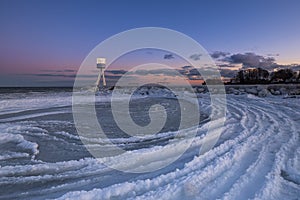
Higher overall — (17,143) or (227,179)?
(227,179)

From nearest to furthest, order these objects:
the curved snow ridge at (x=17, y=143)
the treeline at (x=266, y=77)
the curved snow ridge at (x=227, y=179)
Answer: the curved snow ridge at (x=227, y=179)
the curved snow ridge at (x=17, y=143)
the treeline at (x=266, y=77)

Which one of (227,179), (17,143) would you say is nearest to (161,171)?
(227,179)

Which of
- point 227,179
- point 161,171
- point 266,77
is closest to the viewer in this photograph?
point 227,179

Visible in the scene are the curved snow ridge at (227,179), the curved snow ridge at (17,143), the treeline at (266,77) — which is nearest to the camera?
the curved snow ridge at (227,179)

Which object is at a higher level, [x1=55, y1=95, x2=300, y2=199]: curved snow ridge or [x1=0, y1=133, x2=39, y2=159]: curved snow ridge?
[x1=55, y1=95, x2=300, y2=199]: curved snow ridge

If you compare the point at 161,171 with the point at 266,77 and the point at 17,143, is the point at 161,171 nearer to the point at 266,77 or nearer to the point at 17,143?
the point at 17,143

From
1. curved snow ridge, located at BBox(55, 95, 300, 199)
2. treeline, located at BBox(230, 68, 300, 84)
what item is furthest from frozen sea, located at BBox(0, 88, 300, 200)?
treeline, located at BBox(230, 68, 300, 84)

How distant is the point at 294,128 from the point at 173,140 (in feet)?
12.7

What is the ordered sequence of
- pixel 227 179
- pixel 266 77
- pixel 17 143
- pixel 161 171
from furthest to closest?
pixel 266 77, pixel 17 143, pixel 161 171, pixel 227 179

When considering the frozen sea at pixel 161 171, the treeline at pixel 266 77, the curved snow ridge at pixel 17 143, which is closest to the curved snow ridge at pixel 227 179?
the frozen sea at pixel 161 171

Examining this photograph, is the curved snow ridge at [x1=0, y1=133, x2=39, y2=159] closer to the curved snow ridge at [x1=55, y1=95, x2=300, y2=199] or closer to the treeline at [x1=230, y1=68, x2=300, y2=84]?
the curved snow ridge at [x1=55, y1=95, x2=300, y2=199]

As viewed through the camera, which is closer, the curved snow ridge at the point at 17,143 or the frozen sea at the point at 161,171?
the frozen sea at the point at 161,171

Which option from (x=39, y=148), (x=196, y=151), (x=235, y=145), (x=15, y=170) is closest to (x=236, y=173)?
(x=196, y=151)

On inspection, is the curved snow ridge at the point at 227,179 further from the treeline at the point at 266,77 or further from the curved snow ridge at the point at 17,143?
the treeline at the point at 266,77
